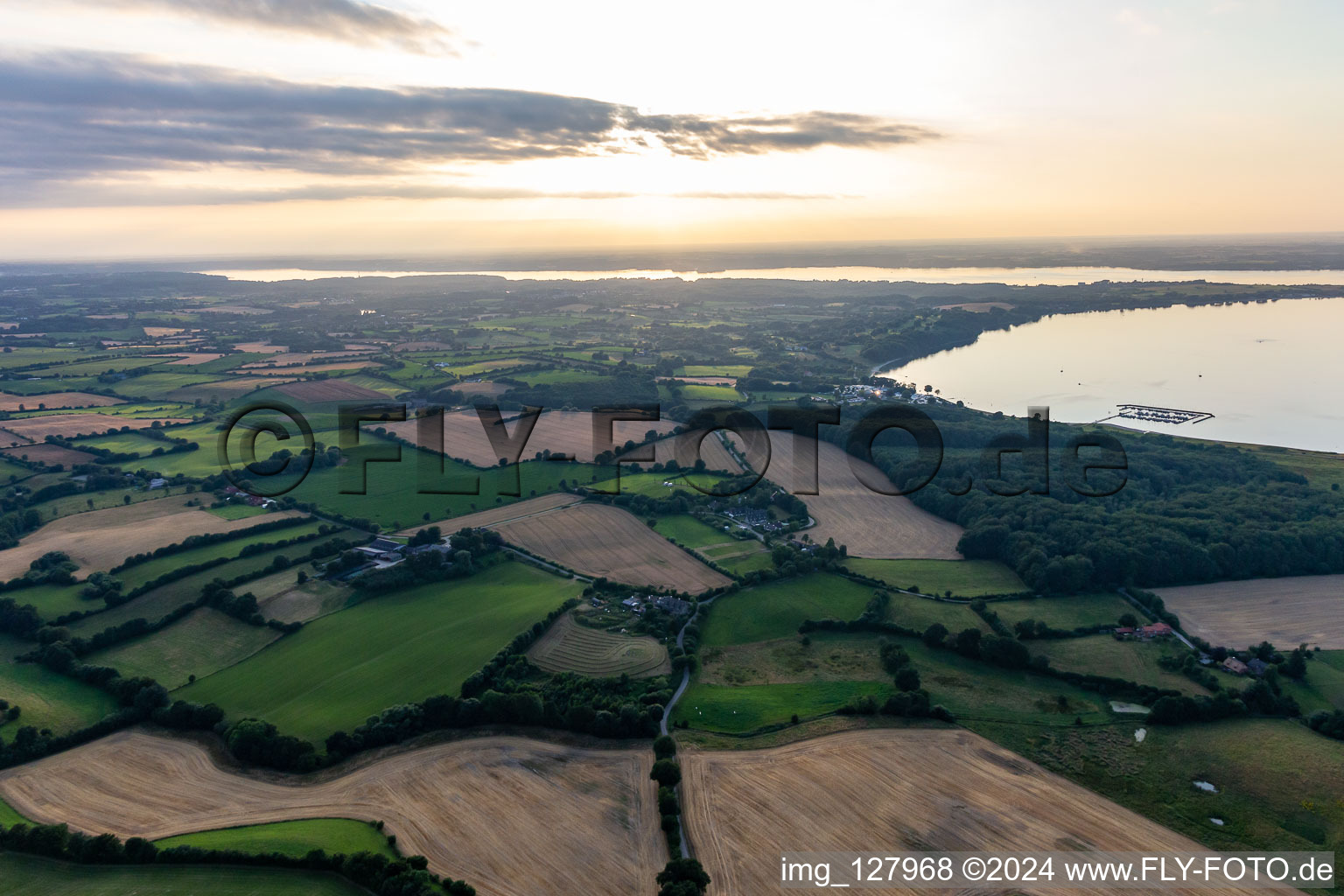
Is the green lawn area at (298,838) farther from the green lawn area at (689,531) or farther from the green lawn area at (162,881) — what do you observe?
the green lawn area at (689,531)

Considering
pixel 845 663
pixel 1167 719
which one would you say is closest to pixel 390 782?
pixel 845 663

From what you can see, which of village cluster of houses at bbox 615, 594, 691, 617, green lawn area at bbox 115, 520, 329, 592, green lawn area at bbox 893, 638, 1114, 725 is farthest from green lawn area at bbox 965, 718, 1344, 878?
green lawn area at bbox 115, 520, 329, 592

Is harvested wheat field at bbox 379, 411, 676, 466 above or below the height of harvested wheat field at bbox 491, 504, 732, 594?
above

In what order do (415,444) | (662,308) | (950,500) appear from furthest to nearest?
(662,308), (415,444), (950,500)

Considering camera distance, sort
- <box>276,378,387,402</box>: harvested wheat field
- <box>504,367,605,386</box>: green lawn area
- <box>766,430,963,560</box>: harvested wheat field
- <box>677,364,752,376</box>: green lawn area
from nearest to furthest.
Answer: <box>766,430,963,560</box>: harvested wheat field < <box>276,378,387,402</box>: harvested wheat field < <box>504,367,605,386</box>: green lawn area < <box>677,364,752,376</box>: green lawn area

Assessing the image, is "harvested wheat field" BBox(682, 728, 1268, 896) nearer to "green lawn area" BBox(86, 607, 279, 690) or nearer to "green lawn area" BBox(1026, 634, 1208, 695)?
"green lawn area" BBox(1026, 634, 1208, 695)

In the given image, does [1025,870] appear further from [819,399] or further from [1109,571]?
[819,399]
